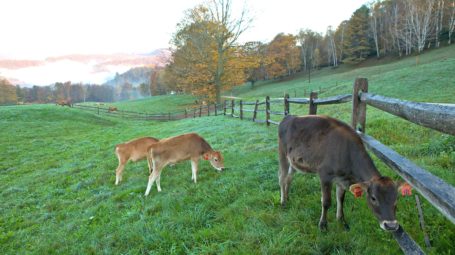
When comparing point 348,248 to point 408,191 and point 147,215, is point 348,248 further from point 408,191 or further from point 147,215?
point 147,215

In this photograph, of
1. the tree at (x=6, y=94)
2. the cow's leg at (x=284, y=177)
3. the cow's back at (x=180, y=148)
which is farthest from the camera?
the tree at (x=6, y=94)

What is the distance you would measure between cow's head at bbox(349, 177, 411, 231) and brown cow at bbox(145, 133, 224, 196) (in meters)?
4.00

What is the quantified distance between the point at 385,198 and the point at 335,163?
681 mm

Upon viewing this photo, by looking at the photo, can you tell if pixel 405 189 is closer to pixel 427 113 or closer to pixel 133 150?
pixel 427 113

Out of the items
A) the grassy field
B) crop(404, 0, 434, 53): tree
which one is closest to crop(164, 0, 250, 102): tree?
the grassy field

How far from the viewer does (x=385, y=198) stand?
2516mm

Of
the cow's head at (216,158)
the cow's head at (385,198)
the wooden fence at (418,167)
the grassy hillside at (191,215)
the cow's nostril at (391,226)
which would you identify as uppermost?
the wooden fence at (418,167)

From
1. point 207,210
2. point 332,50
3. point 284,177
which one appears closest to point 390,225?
point 284,177

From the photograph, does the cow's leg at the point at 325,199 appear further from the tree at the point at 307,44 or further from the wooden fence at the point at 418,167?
the tree at the point at 307,44

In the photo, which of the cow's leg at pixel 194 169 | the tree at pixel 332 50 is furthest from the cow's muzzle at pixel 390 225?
the tree at pixel 332 50

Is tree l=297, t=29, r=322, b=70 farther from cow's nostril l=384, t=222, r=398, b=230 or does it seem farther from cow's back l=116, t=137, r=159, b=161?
cow's nostril l=384, t=222, r=398, b=230

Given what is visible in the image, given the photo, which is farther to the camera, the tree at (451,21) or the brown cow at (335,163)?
the tree at (451,21)

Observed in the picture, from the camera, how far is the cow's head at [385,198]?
8.04 feet

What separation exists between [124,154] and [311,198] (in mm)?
5569
